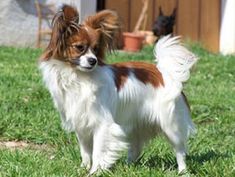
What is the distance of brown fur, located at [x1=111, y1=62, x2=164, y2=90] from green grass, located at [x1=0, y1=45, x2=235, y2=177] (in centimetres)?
60


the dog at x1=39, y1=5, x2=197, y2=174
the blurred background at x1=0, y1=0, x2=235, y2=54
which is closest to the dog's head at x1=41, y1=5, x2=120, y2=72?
the dog at x1=39, y1=5, x2=197, y2=174

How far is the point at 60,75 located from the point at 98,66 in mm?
273

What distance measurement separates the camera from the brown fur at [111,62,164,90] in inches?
193

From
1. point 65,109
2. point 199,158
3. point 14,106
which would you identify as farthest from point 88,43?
point 14,106

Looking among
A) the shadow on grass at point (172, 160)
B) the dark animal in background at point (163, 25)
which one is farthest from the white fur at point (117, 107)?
the dark animal in background at point (163, 25)

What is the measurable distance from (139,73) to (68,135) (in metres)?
1.27

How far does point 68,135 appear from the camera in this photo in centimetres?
599

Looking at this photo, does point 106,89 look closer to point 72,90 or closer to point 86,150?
point 72,90

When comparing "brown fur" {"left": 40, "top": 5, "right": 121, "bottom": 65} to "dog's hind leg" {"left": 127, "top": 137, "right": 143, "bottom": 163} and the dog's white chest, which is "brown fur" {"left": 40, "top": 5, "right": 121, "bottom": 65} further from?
"dog's hind leg" {"left": 127, "top": 137, "right": 143, "bottom": 163}

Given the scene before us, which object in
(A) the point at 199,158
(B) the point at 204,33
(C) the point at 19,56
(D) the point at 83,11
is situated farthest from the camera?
(B) the point at 204,33

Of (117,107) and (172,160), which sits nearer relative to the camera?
(117,107)

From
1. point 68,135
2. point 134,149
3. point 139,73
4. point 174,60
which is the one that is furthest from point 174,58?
point 68,135

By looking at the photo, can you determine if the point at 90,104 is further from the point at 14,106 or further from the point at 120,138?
the point at 14,106

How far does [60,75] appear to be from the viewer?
15.4 feet
